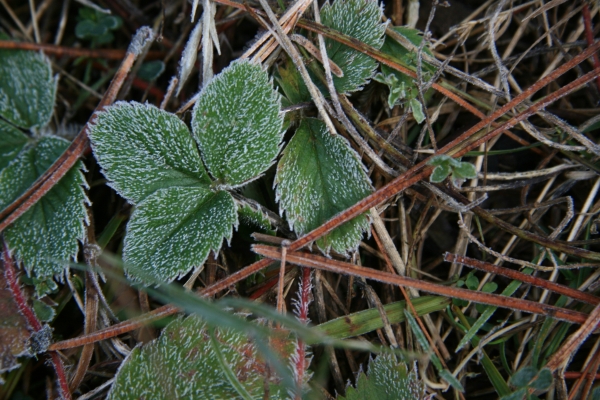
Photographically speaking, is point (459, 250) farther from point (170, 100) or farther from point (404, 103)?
point (170, 100)

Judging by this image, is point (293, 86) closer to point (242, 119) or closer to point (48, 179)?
point (242, 119)

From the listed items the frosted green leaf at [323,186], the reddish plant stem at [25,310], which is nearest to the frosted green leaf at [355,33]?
the frosted green leaf at [323,186]

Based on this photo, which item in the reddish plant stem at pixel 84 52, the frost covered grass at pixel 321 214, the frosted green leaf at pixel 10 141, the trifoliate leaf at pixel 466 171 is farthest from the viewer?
→ the reddish plant stem at pixel 84 52

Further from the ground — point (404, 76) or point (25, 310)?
point (404, 76)

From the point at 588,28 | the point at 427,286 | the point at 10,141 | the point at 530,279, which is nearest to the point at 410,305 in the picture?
the point at 427,286

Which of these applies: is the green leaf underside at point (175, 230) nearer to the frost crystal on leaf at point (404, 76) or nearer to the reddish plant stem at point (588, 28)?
the frost crystal on leaf at point (404, 76)

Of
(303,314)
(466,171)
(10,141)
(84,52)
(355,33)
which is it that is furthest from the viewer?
(84,52)

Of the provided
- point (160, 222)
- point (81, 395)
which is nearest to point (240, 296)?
point (160, 222)
